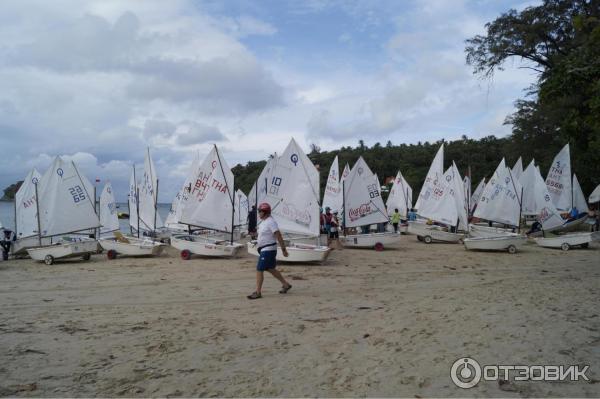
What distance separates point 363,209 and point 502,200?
5.48 meters

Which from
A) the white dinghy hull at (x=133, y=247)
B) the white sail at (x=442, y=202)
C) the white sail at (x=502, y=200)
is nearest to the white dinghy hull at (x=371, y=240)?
the white sail at (x=442, y=202)

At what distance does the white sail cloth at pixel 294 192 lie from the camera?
13891 mm

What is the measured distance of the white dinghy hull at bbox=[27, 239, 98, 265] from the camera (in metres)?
13.8

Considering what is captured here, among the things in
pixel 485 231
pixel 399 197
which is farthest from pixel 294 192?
pixel 399 197

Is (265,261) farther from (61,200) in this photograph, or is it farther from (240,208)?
(240,208)

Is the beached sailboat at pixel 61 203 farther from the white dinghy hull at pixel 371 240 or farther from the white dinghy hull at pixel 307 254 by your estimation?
the white dinghy hull at pixel 371 240

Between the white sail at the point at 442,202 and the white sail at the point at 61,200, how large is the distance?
14.0 m

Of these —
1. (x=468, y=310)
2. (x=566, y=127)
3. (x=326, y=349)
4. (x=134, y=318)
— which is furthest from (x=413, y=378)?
(x=566, y=127)

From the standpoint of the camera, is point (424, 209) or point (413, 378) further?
point (424, 209)

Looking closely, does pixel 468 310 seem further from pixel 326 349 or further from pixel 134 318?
pixel 134 318

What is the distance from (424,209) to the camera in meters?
19.6

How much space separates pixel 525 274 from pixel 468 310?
4.99 metres

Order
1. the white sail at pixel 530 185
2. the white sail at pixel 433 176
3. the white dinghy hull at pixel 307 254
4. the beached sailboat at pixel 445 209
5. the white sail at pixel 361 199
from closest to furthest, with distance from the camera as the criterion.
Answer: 1. the white dinghy hull at pixel 307 254
2. the white sail at pixel 361 199
3. the beached sailboat at pixel 445 209
4. the white sail at pixel 433 176
5. the white sail at pixel 530 185

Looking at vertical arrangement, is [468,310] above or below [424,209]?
below
